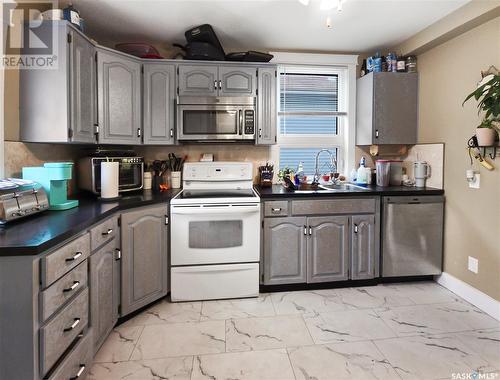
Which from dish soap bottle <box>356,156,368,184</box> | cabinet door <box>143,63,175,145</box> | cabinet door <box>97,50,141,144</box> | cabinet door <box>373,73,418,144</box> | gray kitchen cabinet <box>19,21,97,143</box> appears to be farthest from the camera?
dish soap bottle <box>356,156,368,184</box>

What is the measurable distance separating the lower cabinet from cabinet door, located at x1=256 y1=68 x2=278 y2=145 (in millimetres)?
830

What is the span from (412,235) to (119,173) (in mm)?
2650

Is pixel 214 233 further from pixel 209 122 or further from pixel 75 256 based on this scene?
pixel 75 256

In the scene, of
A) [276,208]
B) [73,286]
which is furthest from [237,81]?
[73,286]

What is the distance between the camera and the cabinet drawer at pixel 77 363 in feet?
4.10

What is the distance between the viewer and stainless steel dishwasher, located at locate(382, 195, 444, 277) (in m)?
2.63

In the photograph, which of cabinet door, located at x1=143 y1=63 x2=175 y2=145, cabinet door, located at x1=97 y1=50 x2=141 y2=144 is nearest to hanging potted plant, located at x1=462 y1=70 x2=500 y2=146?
cabinet door, located at x1=143 y1=63 x2=175 y2=145

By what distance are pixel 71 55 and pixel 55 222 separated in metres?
1.17

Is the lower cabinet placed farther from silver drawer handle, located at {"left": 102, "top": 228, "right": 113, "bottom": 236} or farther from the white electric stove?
silver drawer handle, located at {"left": 102, "top": 228, "right": 113, "bottom": 236}

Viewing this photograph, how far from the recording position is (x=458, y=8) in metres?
2.24

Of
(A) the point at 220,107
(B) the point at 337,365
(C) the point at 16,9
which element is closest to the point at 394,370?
(B) the point at 337,365

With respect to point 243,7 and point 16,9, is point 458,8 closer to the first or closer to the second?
point 243,7

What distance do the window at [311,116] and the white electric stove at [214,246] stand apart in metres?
1.04

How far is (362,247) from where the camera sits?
263 cm
